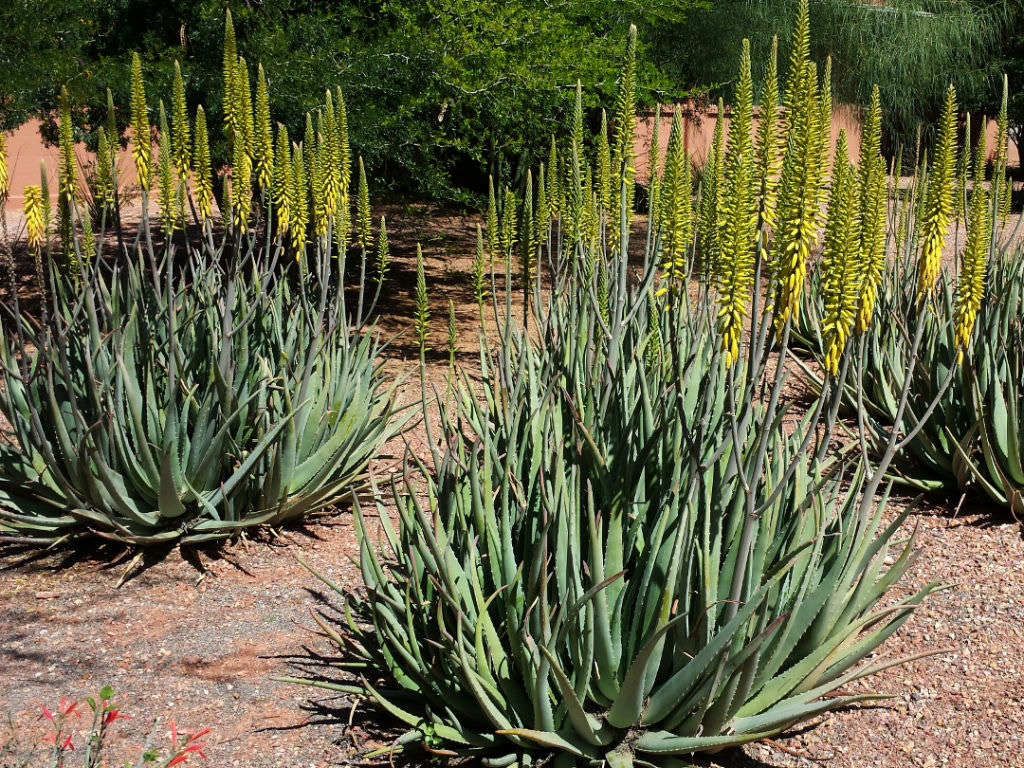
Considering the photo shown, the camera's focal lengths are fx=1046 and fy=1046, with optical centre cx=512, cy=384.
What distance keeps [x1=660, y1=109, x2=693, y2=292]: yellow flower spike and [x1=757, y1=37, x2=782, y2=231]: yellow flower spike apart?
0.89 meters

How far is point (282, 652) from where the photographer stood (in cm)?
404

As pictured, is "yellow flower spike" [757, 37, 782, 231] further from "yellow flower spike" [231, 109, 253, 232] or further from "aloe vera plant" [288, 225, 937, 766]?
"yellow flower spike" [231, 109, 253, 232]

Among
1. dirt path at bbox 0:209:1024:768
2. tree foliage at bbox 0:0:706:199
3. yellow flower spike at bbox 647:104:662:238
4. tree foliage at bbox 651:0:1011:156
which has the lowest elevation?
dirt path at bbox 0:209:1024:768

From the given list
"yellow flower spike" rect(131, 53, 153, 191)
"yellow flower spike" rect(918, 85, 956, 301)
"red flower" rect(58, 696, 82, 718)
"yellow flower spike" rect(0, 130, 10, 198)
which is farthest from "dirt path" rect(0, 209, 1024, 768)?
"yellow flower spike" rect(131, 53, 153, 191)

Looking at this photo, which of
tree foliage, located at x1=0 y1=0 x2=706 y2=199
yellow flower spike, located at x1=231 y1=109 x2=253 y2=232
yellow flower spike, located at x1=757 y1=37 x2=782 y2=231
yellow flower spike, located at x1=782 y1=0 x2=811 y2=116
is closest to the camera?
yellow flower spike, located at x1=782 y1=0 x2=811 y2=116

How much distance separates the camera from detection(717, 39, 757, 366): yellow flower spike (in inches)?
99.6

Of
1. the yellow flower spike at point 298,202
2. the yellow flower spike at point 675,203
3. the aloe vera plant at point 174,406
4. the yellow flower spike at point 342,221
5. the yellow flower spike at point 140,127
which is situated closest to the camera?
the yellow flower spike at point 675,203

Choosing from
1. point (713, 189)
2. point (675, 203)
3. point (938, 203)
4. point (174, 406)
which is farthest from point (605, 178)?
point (174, 406)

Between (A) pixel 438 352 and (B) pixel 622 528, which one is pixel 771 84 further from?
(A) pixel 438 352

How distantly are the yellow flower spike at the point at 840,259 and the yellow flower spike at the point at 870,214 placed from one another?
28mm

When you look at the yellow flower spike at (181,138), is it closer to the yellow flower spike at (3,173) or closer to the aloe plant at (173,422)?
the aloe plant at (173,422)

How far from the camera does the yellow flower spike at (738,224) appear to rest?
8.30ft

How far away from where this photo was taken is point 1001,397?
197 inches

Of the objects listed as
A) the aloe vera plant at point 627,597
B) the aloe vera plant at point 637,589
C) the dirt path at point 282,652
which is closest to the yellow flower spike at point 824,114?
the aloe vera plant at point 637,589
